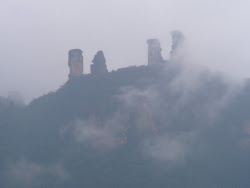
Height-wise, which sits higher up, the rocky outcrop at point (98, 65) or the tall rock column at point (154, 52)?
the tall rock column at point (154, 52)

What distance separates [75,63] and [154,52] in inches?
739

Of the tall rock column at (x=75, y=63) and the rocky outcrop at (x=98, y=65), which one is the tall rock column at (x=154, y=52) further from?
the tall rock column at (x=75, y=63)

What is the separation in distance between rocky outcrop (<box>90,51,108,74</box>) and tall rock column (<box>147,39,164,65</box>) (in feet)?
38.6

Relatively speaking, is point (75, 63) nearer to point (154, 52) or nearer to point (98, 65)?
point (98, 65)

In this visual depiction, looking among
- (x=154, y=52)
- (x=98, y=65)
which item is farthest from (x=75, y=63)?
(x=154, y=52)

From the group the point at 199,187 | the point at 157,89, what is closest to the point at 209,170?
the point at 199,187

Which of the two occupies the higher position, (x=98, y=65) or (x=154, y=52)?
(x=154, y=52)

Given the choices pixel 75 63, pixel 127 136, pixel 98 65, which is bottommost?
pixel 127 136

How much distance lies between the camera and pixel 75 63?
108 metres

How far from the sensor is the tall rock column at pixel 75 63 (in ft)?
352

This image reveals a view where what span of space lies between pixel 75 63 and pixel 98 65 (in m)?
5.17

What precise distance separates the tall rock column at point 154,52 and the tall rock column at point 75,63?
1639cm

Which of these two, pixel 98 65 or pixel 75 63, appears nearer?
pixel 98 65

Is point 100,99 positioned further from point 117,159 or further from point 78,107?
point 117,159
